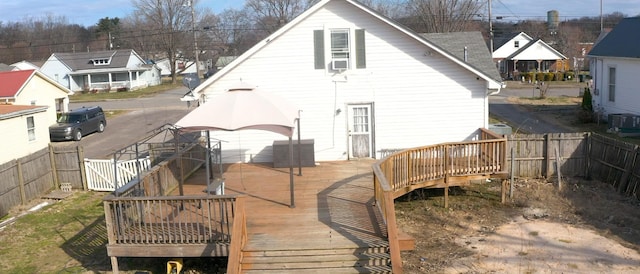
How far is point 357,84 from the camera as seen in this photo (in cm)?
1806

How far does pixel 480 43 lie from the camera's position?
23203 millimetres

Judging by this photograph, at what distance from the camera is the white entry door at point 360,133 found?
1834 cm

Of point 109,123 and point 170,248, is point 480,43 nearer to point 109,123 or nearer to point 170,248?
point 170,248

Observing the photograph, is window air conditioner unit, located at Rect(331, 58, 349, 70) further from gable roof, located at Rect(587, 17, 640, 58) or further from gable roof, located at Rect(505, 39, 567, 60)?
gable roof, located at Rect(505, 39, 567, 60)

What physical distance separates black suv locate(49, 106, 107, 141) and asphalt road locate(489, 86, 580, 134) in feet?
74.3

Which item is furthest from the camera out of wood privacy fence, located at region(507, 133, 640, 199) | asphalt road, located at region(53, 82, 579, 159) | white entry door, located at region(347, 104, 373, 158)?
asphalt road, located at region(53, 82, 579, 159)

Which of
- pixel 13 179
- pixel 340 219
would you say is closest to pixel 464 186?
pixel 340 219

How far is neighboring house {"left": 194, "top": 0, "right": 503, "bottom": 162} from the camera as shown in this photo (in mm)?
17594

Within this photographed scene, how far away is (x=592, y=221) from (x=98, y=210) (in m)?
13.4

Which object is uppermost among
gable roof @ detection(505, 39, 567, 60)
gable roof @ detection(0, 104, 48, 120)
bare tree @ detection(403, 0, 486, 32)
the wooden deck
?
bare tree @ detection(403, 0, 486, 32)

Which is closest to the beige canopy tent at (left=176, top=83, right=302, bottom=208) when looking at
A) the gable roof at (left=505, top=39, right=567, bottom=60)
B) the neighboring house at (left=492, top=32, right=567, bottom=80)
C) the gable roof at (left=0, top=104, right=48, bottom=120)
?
the gable roof at (left=0, top=104, right=48, bottom=120)

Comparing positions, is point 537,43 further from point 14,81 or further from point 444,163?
point 444,163

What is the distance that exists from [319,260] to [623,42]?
81.5 feet

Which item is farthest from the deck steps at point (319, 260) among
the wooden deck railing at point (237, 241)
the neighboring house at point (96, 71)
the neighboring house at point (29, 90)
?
the neighboring house at point (96, 71)
